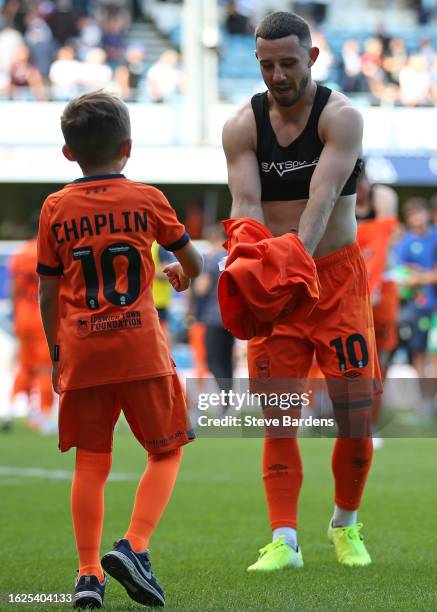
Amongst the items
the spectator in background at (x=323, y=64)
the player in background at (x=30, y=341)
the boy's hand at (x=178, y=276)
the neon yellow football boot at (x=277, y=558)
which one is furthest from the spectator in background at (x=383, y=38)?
the boy's hand at (x=178, y=276)

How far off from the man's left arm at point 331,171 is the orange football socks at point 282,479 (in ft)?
3.23

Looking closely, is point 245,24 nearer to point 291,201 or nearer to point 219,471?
point 219,471

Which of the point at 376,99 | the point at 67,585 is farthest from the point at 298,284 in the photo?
the point at 376,99

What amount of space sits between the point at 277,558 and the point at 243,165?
1.65 metres

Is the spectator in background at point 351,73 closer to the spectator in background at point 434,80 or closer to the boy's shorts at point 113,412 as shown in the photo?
the spectator in background at point 434,80

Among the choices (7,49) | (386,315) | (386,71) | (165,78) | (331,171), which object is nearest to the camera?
(331,171)

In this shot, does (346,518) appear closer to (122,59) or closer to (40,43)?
(40,43)

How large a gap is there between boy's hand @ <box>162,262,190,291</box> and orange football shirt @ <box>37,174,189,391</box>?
20cm

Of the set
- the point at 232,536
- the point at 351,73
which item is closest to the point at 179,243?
the point at 232,536

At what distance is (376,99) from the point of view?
25703 millimetres

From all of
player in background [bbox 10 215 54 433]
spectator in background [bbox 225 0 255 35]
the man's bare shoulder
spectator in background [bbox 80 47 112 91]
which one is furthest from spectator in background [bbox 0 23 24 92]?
the man's bare shoulder

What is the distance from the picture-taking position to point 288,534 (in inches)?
211

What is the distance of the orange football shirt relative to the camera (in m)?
4.23

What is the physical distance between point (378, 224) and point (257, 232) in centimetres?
415
